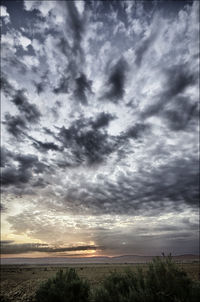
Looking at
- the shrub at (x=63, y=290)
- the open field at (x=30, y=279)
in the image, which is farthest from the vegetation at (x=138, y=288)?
the open field at (x=30, y=279)

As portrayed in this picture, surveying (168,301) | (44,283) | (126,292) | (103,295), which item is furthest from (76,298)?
(168,301)

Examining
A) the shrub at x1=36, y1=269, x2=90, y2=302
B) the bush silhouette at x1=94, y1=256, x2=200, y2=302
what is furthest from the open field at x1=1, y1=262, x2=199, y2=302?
the shrub at x1=36, y1=269, x2=90, y2=302

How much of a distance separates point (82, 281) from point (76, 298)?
103 centimetres

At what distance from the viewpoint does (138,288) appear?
6.80 meters

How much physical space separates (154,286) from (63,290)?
3.93 metres

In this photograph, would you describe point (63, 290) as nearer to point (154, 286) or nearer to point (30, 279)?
point (154, 286)

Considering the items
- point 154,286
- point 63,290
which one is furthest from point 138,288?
point 63,290

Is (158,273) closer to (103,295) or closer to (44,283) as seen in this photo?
(103,295)

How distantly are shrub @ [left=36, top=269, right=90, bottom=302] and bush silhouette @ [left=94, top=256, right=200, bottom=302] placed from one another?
1810mm

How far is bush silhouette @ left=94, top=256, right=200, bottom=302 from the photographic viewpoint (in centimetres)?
612

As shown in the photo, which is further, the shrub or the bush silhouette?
the shrub

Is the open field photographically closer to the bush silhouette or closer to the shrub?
the bush silhouette

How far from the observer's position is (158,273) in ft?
23.5

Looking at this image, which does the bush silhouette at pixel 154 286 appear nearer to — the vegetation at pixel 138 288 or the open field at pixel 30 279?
the vegetation at pixel 138 288
